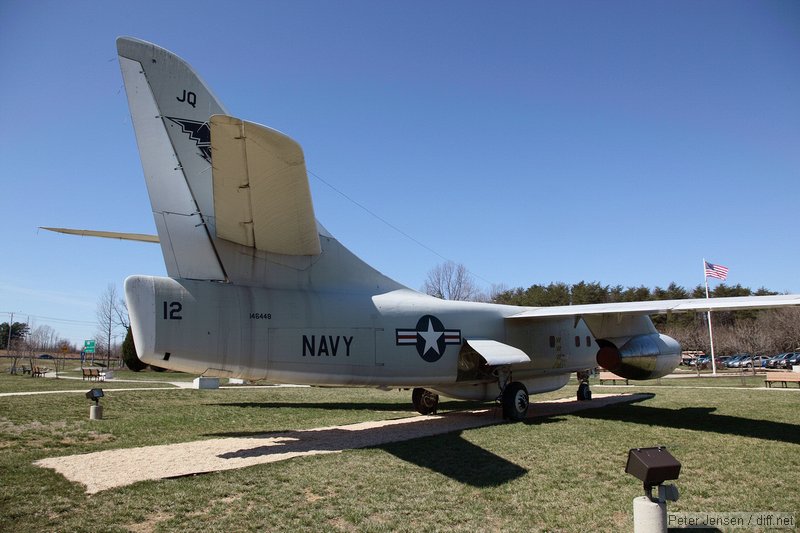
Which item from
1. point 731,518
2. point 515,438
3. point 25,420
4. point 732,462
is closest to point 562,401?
point 515,438

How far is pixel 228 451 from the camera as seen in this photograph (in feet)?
31.9

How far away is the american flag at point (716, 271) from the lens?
1543 inches

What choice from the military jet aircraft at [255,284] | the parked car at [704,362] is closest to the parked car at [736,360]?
the parked car at [704,362]

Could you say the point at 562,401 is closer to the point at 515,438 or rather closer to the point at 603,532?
the point at 515,438

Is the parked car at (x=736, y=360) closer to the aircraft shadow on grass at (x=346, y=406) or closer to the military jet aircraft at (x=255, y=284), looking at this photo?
the aircraft shadow on grass at (x=346, y=406)

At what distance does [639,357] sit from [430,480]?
10818mm

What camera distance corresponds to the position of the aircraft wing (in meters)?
11.8

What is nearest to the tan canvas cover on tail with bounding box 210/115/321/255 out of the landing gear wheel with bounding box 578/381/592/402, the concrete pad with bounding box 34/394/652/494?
the concrete pad with bounding box 34/394/652/494

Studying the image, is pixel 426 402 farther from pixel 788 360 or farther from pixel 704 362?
pixel 704 362

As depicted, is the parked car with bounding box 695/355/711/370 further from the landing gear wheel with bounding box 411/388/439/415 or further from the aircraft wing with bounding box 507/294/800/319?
the landing gear wheel with bounding box 411/388/439/415

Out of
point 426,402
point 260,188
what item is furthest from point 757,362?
point 260,188

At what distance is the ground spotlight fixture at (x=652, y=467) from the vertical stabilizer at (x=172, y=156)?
754 centimetres

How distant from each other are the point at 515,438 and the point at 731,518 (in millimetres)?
4845

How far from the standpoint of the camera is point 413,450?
31.5 ft
